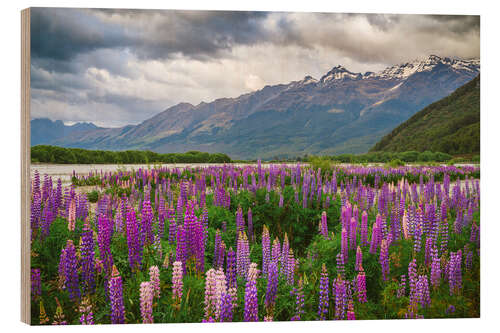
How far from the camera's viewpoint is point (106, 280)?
3264 millimetres

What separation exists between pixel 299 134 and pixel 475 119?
2.84m

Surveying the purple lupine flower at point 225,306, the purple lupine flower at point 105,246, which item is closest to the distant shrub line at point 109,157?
the purple lupine flower at point 105,246

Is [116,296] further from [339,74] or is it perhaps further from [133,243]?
[339,74]

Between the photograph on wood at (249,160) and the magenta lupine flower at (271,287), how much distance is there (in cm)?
4

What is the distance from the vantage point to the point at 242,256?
10.7ft

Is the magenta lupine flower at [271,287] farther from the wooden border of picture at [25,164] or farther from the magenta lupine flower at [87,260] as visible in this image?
the wooden border of picture at [25,164]

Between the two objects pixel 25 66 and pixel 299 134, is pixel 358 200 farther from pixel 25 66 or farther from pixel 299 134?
pixel 25 66

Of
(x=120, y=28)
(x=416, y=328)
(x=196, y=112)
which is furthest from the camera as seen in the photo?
(x=196, y=112)

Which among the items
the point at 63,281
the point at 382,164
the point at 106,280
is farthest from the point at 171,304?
the point at 382,164

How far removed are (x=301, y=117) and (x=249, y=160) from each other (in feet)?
4.53

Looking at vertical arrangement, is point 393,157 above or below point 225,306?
above

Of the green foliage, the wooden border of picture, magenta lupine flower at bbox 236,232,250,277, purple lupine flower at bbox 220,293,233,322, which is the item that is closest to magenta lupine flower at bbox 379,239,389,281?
magenta lupine flower at bbox 236,232,250,277

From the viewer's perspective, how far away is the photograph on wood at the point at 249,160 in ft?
10.8

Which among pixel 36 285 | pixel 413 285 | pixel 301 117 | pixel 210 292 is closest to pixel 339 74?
pixel 301 117
